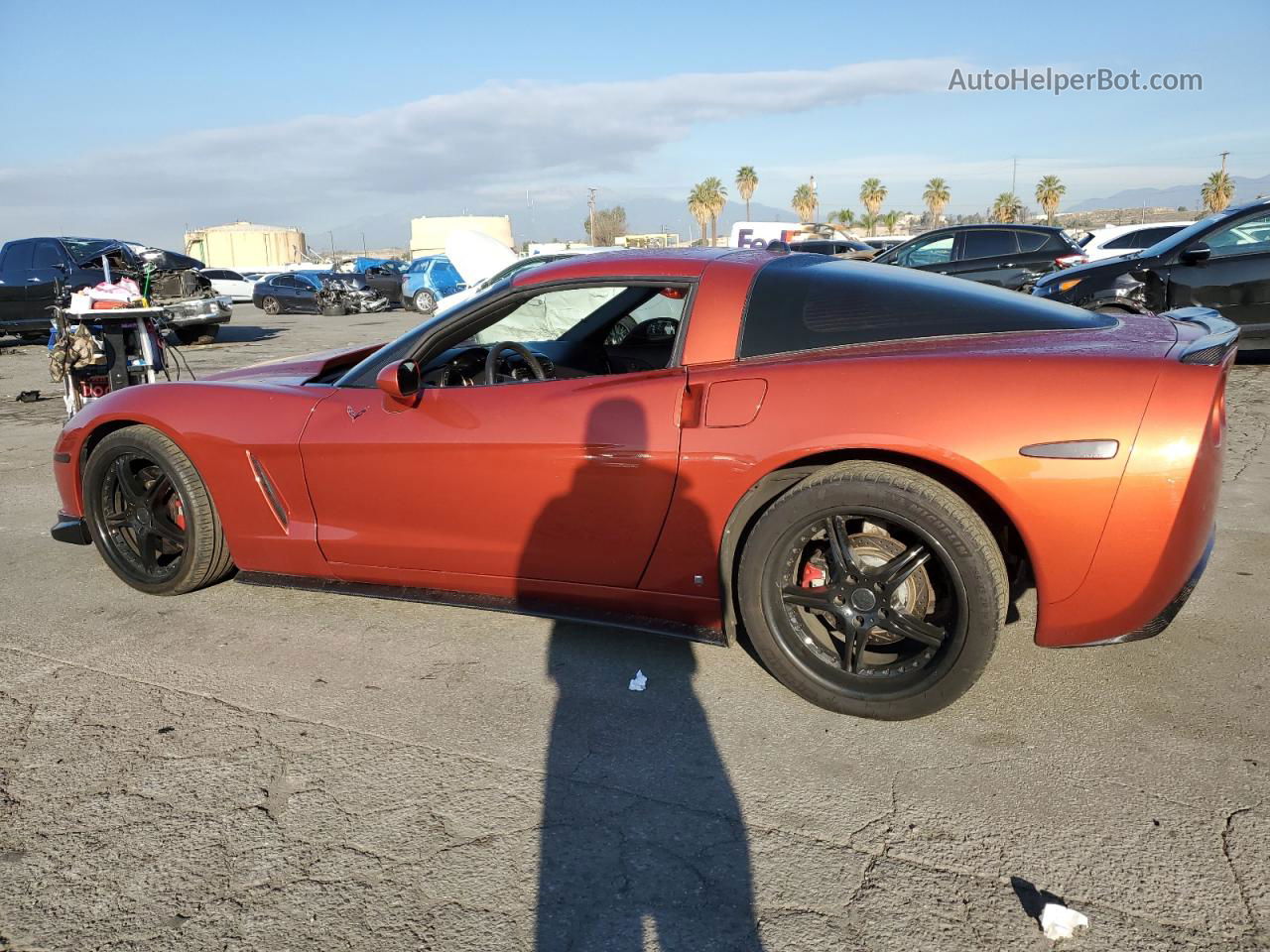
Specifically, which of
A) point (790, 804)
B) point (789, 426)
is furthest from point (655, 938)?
point (789, 426)

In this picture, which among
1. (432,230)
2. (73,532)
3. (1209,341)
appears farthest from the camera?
(432,230)

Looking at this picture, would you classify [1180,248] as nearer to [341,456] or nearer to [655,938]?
[341,456]

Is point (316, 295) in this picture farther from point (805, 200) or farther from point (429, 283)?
point (805, 200)

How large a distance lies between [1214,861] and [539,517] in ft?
6.79

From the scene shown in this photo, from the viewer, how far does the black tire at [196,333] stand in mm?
17531

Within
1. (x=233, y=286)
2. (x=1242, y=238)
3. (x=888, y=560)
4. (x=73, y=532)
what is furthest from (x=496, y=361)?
(x=233, y=286)

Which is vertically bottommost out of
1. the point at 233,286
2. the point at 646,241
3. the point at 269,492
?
the point at 269,492

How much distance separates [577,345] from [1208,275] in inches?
303

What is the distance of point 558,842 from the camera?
2271mm

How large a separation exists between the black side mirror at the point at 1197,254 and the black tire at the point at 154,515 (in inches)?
346

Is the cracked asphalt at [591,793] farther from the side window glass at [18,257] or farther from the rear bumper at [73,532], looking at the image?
the side window glass at [18,257]

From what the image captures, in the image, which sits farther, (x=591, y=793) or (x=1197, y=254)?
(x=1197, y=254)

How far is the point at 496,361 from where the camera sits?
3586 mm

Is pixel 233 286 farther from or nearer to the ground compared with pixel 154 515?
farther from the ground
